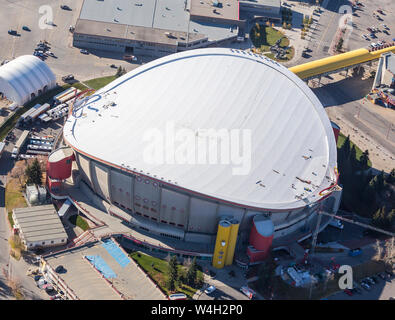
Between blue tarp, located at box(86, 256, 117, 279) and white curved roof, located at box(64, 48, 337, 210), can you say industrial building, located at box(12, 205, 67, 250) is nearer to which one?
blue tarp, located at box(86, 256, 117, 279)

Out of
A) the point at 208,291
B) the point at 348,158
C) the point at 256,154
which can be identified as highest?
the point at 256,154

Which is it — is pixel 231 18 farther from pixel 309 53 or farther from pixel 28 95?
pixel 28 95

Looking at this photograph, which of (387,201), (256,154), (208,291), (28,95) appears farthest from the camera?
(28,95)

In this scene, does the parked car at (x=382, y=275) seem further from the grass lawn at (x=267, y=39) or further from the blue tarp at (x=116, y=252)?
the grass lawn at (x=267, y=39)

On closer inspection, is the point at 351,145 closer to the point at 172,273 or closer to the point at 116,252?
the point at 172,273

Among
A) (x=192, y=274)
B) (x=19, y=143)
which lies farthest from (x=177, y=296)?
(x=19, y=143)

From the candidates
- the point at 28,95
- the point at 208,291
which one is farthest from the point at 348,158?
the point at 28,95
